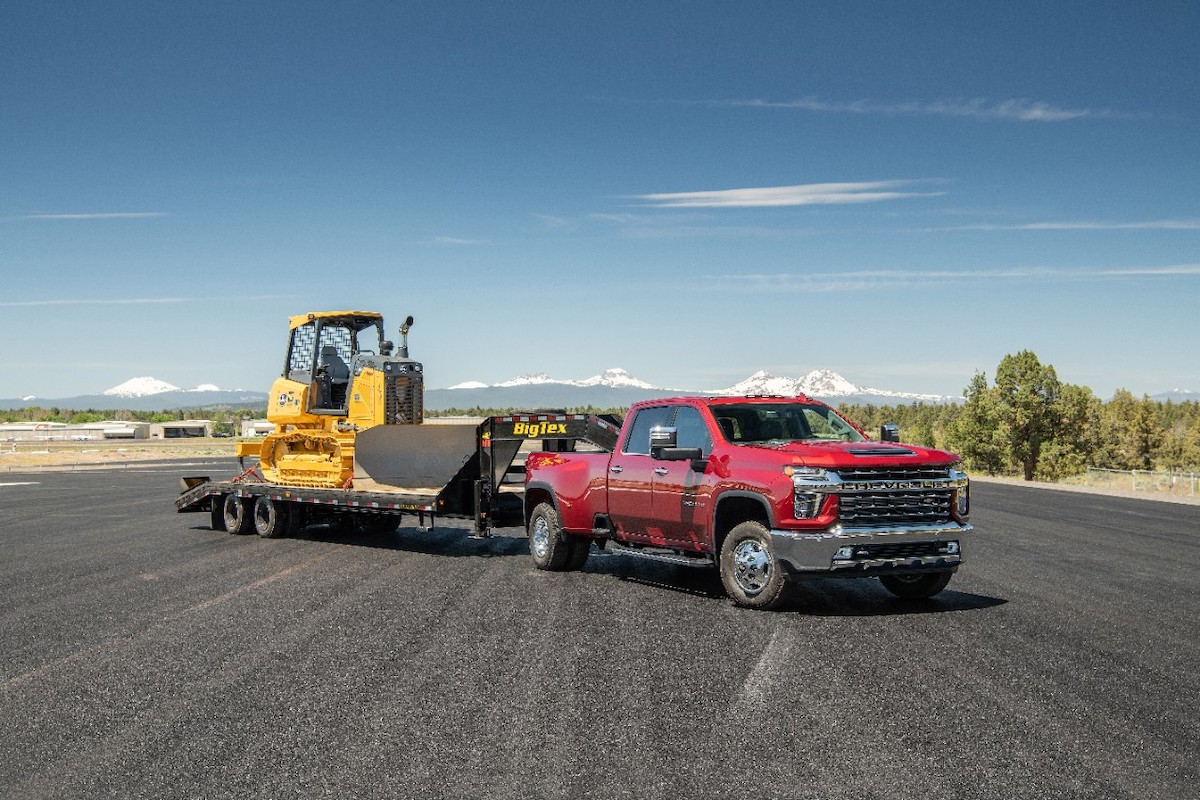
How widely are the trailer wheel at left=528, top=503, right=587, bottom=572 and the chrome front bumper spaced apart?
4.05m

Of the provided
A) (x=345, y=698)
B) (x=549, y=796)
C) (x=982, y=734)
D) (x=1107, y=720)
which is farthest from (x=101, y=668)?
(x=1107, y=720)

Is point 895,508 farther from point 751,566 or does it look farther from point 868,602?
point 751,566

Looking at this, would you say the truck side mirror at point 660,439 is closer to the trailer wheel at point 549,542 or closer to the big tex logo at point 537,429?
the trailer wheel at point 549,542

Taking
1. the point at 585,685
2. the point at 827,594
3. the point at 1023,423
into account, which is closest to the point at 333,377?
the point at 827,594

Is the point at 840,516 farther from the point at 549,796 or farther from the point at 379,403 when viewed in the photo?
the point at 379,403

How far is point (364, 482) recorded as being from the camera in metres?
17.8

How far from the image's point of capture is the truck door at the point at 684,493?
11.5m

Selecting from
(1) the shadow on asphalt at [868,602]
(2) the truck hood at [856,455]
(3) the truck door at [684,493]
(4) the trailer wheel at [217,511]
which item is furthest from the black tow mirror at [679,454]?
(4) the trailer wheel at [217,511]

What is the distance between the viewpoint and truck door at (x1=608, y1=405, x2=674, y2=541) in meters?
12.4

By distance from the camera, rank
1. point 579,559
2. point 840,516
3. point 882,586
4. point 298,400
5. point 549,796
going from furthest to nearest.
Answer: point 298,400 → point 579,559 → point 882,586 → point 840,516 → point 549,796

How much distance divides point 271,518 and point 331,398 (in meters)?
2.35

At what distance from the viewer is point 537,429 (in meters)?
15.8

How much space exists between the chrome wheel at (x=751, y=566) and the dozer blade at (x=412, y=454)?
5828mm

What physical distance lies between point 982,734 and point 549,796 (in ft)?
8.97
